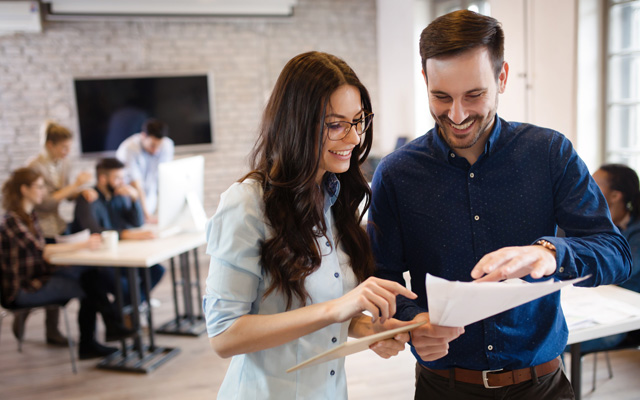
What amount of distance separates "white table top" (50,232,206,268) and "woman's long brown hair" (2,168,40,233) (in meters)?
0.38

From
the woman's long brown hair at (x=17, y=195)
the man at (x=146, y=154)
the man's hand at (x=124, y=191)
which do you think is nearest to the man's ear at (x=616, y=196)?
the man's hand at (x=124, y=191)

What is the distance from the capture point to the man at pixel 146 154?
201 inches

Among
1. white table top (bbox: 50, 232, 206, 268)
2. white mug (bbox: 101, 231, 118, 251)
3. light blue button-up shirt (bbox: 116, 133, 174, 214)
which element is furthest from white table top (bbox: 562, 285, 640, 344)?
light blue button-up shirt (bbox: 116, 133, 174, 214)

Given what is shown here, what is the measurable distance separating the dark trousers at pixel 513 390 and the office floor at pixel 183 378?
1.76 meters

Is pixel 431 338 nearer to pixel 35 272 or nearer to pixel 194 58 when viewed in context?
pixel 35 272

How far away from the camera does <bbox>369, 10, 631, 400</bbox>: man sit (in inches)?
47.2

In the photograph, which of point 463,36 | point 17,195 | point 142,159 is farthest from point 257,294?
point 142,159

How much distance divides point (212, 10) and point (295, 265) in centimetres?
537

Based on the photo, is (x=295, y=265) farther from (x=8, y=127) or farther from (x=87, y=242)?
(x=8, y=127)

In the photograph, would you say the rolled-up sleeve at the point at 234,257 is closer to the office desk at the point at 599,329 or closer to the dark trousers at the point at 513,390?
the dark trousers at the point at 513,390

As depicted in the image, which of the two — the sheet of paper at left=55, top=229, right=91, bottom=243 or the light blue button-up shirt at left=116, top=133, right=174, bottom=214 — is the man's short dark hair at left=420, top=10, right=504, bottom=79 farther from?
the light blue button-up shirt at left=116, top=133, right=174, bottom=214

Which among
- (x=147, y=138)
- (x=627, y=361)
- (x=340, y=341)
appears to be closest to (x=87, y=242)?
(x=147, y=138)

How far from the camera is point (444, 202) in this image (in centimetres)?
133

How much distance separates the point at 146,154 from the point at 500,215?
4.55 m
